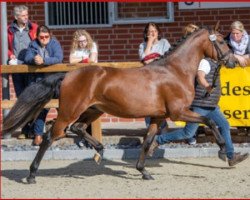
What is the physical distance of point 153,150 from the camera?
1123cm

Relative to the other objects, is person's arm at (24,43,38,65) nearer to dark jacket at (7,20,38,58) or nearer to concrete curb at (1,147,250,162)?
dark jacket at (7,20,38,58)

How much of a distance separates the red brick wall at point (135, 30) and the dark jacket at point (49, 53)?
7.72ft

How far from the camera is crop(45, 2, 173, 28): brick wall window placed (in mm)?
14750

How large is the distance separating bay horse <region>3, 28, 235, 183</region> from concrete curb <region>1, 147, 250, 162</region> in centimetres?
159

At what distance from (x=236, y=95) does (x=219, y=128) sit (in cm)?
145

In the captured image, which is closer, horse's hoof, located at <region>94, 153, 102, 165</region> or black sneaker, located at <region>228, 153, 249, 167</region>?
horse's hoof, located at <region>94, 153, 102, 165</region>

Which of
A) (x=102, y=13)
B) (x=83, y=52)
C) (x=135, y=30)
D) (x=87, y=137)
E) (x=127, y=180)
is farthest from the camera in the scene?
(x=102, y=13)

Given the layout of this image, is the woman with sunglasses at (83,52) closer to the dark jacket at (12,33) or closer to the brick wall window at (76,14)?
the dark jacket at (12,33)

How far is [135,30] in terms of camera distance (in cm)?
1473

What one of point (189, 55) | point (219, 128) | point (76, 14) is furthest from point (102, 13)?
point (189, 55)

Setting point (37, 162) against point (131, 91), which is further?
point (37, 162)

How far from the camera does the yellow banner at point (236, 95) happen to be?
12531 millimetres

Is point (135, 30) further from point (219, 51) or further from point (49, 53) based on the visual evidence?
point (219, 51)

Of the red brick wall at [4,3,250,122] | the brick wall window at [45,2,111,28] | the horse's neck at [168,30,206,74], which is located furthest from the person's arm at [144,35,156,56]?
the brick wall window at [45,2,111,28]
